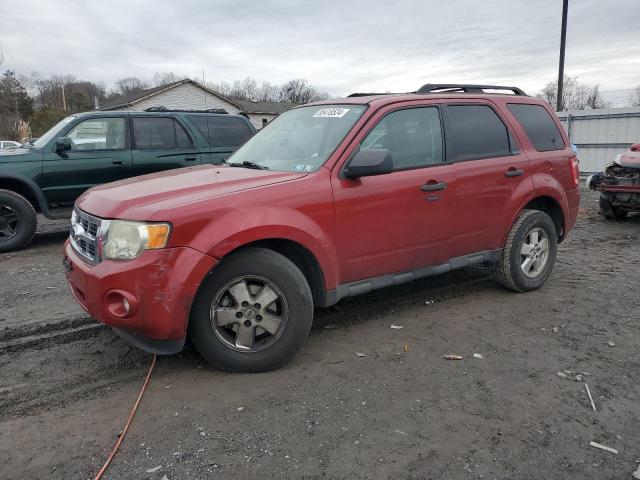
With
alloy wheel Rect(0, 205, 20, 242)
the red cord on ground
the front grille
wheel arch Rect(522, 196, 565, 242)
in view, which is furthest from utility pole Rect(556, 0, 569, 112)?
the red cord on ground

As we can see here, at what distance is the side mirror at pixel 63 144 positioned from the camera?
293 inches

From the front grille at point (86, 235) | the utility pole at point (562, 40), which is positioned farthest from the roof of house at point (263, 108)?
the front grille at point (86, 235)

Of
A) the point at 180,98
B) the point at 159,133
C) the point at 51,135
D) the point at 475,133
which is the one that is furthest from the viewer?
the point at 180,98

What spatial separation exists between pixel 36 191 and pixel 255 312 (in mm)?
5510

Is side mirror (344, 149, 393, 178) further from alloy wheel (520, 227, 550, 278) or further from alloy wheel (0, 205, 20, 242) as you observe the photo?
alloy wheel (0, 205, 20, 242)

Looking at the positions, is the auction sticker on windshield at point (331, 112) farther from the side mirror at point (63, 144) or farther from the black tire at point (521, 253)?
the side mirror at point (63, 144)

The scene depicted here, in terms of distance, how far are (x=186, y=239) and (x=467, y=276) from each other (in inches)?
143

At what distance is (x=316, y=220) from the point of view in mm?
3617

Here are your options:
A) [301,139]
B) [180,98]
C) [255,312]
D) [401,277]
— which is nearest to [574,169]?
[401,277]

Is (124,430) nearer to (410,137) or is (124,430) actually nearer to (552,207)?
(410,137)

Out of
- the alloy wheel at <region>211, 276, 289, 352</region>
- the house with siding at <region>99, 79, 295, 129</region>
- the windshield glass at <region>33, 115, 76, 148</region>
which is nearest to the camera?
Answer: the alloy wheel at <region>211, 276, 289, 352</region>

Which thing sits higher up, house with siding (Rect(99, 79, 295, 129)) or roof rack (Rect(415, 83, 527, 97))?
house with siding (Rect(99, 79, 295, 129))

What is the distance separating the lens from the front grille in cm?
329

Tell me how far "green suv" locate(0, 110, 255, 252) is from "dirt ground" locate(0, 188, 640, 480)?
2.91m
